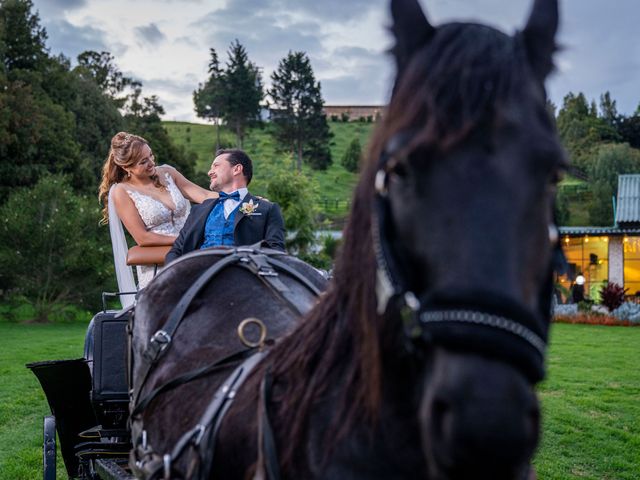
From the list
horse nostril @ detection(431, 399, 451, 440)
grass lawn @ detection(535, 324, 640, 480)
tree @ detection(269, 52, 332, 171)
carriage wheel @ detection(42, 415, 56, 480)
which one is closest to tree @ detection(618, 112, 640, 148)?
tree @ detection(269, 52, 332, 171)

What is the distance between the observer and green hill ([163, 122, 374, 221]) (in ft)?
124

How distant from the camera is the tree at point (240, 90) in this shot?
61.6 metres

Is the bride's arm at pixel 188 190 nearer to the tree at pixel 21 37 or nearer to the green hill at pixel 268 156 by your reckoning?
the green hill at pixel 268 156

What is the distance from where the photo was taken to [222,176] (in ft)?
16.1

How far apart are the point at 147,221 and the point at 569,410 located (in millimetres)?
6814

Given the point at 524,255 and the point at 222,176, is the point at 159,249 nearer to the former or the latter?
the point at 222,176

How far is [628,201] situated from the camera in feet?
108

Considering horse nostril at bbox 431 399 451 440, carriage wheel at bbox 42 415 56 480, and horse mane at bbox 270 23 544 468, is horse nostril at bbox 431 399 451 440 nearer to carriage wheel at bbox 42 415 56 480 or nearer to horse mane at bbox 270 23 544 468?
horse mane at bbox 270 23 544 468

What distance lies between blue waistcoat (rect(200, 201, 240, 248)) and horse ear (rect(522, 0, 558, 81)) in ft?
10.1

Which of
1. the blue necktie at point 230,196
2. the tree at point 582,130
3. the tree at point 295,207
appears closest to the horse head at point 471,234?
the blue necktie at point 230,196

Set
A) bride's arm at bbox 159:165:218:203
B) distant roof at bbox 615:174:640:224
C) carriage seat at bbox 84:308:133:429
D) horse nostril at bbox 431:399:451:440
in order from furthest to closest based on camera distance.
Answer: distant roof at bbox 615:174:640:224 → bride's arm at bbox 159:165:218:203 → carriage seat at bbox 84:308:133:429 → horse nostril at bbox 431:399:451:440

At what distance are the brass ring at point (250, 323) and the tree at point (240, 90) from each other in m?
60.8

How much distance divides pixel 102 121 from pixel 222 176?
38.9 m

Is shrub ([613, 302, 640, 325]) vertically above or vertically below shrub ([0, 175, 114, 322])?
below
